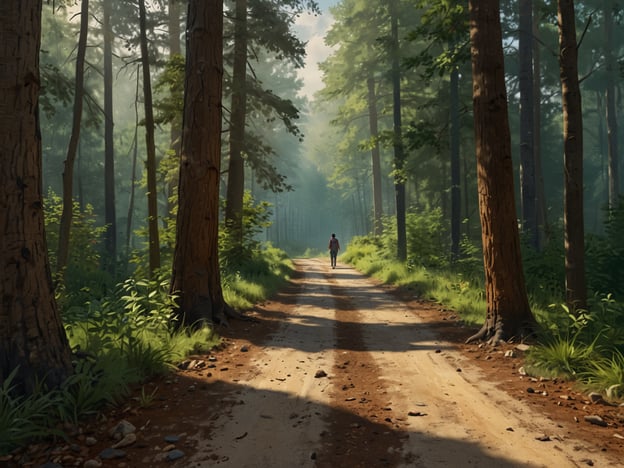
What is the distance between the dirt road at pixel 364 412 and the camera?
11.0ft

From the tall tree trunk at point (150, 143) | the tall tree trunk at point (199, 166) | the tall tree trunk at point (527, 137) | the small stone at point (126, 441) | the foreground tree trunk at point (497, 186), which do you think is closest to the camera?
the small stone at point (126, 441)

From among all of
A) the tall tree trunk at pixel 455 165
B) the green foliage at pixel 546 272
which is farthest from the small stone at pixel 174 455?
the tall tree trunk at pixel 455 165

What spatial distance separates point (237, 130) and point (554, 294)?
1082 centimetres

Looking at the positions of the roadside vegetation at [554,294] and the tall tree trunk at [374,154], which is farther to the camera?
the tall tree trunk at [374,154]

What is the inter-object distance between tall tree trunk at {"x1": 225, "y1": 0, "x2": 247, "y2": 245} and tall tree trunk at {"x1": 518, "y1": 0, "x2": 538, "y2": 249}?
8876 millimetres

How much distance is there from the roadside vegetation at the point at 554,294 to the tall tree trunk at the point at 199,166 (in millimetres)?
5303

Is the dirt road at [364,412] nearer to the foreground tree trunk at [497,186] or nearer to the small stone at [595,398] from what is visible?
the small stone at [595,398]

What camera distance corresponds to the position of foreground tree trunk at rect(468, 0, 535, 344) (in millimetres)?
6895

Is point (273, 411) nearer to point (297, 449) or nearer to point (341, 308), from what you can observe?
point (297, 449)

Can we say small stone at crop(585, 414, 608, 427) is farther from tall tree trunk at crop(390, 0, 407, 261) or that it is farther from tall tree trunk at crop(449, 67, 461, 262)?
tall tree trunk at crop(390, 0, 407, 261)

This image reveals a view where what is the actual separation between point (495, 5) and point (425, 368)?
5.96m

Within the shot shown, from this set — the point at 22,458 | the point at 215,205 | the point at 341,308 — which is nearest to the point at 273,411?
the point at 22,458

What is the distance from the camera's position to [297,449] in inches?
138

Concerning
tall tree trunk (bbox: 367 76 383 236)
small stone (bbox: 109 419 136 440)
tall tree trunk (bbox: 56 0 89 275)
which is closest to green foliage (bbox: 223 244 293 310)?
tall tree trunk (bbox: 56 0 89 275)
